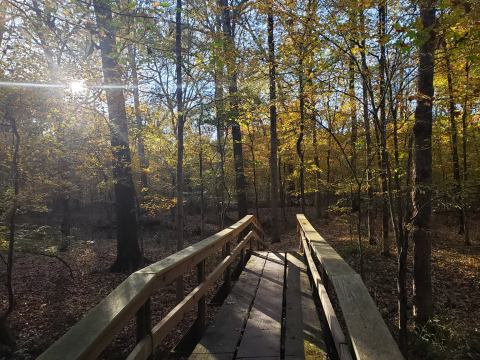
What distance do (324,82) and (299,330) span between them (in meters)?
4.87

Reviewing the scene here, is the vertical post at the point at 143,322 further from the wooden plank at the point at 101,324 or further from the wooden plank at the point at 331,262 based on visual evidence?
the wooden plank at the point at 331,262

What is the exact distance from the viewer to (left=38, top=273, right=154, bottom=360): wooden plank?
169 centimetres

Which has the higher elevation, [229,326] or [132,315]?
[132,315]

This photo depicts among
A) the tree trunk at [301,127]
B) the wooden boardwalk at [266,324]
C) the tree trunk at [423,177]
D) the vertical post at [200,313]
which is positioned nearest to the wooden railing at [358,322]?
the wooden boardwalk at [266,324]

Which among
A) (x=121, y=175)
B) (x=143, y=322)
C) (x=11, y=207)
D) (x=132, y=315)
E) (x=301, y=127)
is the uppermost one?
(x=301, y=127)

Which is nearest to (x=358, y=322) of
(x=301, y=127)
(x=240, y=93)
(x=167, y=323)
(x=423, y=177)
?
(x=167, y=323)

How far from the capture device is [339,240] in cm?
1505

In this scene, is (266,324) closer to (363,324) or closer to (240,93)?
(363,324)

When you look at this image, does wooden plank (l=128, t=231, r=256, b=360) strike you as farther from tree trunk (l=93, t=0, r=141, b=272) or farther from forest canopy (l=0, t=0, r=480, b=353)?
tree trunk (l=93, t=0, r=141, b=272)

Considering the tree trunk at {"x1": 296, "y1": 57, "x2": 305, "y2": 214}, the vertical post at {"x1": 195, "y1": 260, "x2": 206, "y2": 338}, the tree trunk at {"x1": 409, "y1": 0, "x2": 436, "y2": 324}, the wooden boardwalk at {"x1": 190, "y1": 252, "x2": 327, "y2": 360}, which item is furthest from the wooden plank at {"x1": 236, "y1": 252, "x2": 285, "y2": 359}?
the tree trunk at {"x1": 296, "y1": 57, "x2": 305, "y2": 214}

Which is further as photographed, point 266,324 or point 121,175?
point 121,175

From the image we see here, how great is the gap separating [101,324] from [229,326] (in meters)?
2.33

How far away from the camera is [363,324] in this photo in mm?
1943

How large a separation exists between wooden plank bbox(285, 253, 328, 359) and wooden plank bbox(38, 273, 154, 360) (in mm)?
1628
